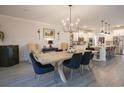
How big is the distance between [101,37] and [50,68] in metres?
9.35

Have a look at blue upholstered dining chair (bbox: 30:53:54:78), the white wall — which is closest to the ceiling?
the white wall

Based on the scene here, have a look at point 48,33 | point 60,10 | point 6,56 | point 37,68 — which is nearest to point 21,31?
point 6,56

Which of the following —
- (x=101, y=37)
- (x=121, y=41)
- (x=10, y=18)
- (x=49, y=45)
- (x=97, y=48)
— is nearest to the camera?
(x=10, y=18)

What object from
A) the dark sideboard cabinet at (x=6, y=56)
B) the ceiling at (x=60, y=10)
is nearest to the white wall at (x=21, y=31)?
the dark sideboard cabinet at (x=6, y=56)

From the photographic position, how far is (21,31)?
6719 millimetres

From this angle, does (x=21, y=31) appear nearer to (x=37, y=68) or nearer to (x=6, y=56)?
(x=6, y=56)

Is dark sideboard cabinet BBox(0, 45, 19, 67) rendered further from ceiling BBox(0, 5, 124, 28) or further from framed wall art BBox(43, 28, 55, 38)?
framed wall art BBox(43, 28, 55, 38)

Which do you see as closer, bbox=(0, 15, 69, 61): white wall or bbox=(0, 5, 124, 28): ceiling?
bbox=(0, 5, 124, 28): ceiling

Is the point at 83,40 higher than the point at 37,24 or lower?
lower

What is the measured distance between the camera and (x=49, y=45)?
26.2ft

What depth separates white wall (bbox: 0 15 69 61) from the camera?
19.8 ft
